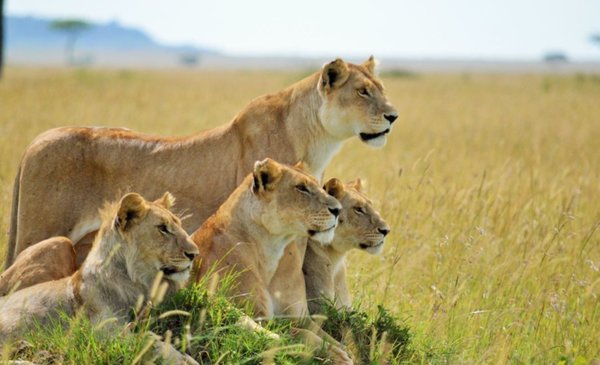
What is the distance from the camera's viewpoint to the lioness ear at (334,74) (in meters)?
6.44

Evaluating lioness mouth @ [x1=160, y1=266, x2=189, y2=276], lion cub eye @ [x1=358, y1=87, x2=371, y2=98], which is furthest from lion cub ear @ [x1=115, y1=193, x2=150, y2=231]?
lion cub eye @ [x1=358, y1=87, x2=371, y2=98]

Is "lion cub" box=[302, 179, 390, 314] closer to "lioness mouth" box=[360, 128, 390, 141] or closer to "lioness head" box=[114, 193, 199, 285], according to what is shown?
"lioness mouth" box=[360, 128, 390, 141]

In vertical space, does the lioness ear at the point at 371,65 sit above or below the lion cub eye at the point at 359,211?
above

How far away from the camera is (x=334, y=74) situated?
6492 mm

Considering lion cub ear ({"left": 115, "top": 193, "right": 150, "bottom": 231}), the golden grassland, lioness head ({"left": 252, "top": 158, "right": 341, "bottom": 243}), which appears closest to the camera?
lion cub ear ({"left": 115, "top": 193, "right": 150, "bottom": 231})

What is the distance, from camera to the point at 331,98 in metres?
6.50

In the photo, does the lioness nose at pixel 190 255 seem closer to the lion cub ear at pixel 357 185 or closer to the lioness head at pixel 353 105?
the lion cub ear at pixel 357 185

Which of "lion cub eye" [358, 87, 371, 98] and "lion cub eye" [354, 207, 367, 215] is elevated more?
"lion cub eye" [358, 87, 371, 98]

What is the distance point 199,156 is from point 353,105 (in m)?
1.13

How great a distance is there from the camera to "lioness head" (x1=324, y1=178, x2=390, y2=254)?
562 centimetres

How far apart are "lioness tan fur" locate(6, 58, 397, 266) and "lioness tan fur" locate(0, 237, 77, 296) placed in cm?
74

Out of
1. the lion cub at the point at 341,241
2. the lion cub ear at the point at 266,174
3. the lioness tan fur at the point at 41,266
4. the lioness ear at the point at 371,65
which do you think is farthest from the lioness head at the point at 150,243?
the lioness ear at the point at 371,65

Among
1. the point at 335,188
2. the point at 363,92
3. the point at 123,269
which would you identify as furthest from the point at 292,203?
the point at 363,92

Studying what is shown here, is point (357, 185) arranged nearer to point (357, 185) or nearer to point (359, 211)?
point (357, 185)
